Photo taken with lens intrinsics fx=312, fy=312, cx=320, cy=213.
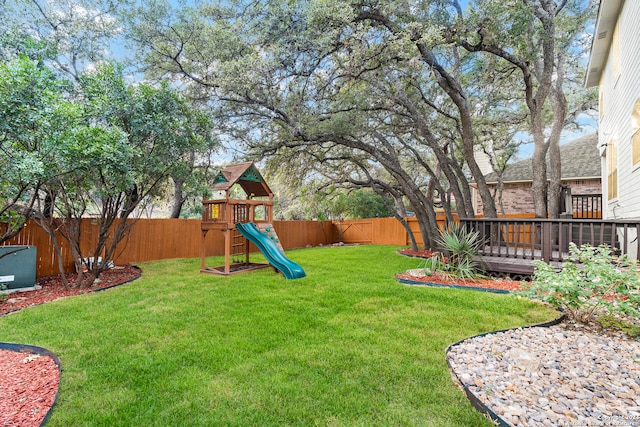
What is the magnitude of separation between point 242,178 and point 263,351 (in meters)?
5.51

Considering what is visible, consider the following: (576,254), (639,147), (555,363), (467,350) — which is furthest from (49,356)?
(639,147)

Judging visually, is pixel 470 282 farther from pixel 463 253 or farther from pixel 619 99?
pixel 619 99

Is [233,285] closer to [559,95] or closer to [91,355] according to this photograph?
[91,355]

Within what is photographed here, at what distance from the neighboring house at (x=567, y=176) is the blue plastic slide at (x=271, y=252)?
10.4 m

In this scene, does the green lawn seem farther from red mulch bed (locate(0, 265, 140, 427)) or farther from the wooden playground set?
the wooden playground set

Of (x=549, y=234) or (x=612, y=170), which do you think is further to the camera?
(x=612, y=170)

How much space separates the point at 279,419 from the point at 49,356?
8.02 feet

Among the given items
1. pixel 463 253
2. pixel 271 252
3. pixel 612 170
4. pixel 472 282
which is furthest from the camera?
pixel 612 170

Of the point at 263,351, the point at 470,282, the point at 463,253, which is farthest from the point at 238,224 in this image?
the point at 470,282

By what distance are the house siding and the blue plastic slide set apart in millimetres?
6142

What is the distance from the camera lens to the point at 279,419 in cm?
198

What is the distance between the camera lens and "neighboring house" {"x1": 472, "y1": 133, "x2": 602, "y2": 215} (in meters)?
12.3

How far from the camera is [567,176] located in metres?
12.4

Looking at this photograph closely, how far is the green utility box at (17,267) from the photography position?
210 inches
